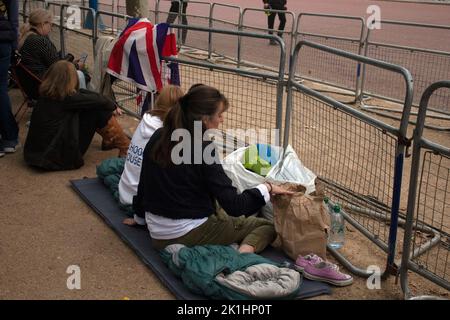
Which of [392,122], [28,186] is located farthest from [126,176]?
[392,122]

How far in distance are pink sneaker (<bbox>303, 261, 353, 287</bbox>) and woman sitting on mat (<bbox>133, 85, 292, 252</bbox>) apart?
0.45 m

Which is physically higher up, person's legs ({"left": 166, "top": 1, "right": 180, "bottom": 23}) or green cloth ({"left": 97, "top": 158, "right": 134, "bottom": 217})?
person's legs ({"left": 166, "top": 1, "right": 180, "bottom": 23})

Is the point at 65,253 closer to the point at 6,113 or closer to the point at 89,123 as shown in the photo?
the point at 89,123

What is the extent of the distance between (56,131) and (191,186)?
7.70ft

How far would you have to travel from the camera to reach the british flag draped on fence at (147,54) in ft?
20.0

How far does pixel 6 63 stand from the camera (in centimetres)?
594

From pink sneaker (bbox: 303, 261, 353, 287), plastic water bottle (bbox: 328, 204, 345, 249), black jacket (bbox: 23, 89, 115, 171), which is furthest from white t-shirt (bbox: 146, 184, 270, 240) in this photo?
black jacket (bbox: 23, 89, 115, 171)

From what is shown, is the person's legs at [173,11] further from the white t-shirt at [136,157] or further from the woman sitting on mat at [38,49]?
the white t-shirt at [136,157]

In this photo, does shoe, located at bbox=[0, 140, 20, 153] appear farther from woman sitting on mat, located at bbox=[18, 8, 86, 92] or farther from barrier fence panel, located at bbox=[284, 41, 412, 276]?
barrier fence panel, located at bbox=[284, 41, 412, 276]

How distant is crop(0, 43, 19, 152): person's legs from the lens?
19.3 feet

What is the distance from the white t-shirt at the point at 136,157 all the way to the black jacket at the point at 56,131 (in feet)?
3.93

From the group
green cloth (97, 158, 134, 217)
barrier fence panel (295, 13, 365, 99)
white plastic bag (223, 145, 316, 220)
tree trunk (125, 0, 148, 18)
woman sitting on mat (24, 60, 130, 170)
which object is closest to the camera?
white plastic bag (223, 145, 316, 220)

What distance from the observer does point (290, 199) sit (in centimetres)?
411

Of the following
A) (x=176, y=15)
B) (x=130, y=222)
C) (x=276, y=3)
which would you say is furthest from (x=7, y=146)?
(x=276, y=3)
